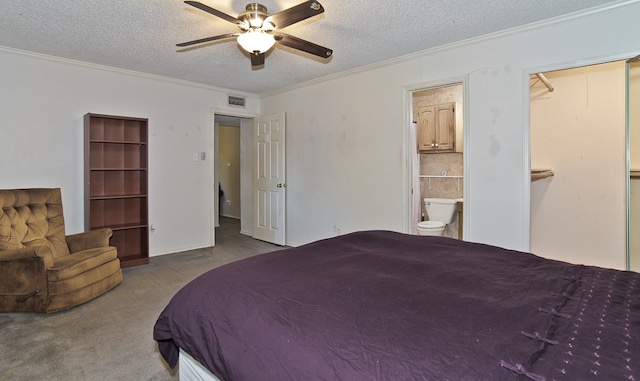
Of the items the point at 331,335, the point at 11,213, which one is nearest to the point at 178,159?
the point at 11,213

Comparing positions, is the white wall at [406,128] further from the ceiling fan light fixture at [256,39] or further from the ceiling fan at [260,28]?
the ceiling fan light fixture at [256,39]

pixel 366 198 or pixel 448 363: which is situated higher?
pixel 366 198

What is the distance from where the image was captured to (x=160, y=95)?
459 cm

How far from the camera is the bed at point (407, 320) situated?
2.78 ft

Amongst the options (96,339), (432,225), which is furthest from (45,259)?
(432,225)

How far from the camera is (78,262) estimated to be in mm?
2900

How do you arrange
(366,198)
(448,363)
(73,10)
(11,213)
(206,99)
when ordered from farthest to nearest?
(206,99) → (366,198) → (11,213) → (73,10) → (448,363)

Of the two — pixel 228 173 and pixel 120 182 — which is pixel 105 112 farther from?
pixel 228 173

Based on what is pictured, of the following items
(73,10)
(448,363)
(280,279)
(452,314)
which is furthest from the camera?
(73,10)

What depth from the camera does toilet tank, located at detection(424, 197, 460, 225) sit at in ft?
14.5

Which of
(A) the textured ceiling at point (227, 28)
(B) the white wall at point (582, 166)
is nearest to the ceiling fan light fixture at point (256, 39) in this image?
(A) the textured ceiling at point (227, 28)

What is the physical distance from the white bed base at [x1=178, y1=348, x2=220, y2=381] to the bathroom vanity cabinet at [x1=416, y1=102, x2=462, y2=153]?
4062mm

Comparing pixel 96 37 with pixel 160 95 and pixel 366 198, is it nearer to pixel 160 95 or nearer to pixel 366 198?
pixel 160 95

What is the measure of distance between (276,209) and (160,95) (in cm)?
231
